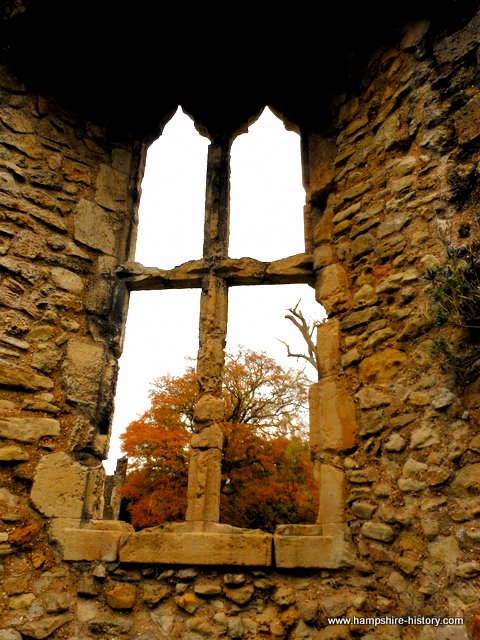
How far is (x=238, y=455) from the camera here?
32.9 feet

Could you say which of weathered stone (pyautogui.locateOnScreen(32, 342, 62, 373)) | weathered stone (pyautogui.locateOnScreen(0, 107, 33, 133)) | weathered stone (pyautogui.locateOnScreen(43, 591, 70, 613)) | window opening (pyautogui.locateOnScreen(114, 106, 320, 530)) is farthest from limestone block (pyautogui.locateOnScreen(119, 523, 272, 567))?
weathered stone (pyautogui.locateOnScreen(0, 107, 33, 133))

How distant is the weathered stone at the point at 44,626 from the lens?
98.9 inches

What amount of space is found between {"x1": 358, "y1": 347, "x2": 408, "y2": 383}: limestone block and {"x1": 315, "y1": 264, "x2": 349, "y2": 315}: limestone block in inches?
18.4

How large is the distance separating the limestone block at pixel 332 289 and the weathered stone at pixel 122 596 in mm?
2092

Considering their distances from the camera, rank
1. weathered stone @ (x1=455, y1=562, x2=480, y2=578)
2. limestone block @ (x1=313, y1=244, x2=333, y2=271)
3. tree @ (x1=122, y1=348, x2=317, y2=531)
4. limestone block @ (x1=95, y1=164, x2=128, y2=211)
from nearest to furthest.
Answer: weathered stone @ (x1=455, y1=562, x2=480, y2=578) → limestone block @ (x1=313, y1=244, x2=333, y2=271) → limestone block @ (x1=95, y1=164, x2=128, y2=211) → tree @ (x1=122, y1=348, x2=317, y2=531)

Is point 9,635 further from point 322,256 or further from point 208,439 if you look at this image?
point 322,256

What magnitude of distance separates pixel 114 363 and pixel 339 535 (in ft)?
6.31

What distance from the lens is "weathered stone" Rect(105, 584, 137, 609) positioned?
103 inches

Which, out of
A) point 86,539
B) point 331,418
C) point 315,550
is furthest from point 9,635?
point 331,418

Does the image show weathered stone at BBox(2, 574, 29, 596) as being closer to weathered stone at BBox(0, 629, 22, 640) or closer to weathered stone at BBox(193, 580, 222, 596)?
weathered stone at BBox(0, 629, 22, 640)

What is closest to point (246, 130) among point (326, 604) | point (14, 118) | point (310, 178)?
point (310, 178)

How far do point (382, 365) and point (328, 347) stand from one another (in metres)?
0.42

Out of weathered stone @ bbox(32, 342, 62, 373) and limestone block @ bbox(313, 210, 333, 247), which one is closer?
weathered stone @ bbox(32, 342, 62, 373)

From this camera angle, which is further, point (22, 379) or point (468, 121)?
point (22, 379)
